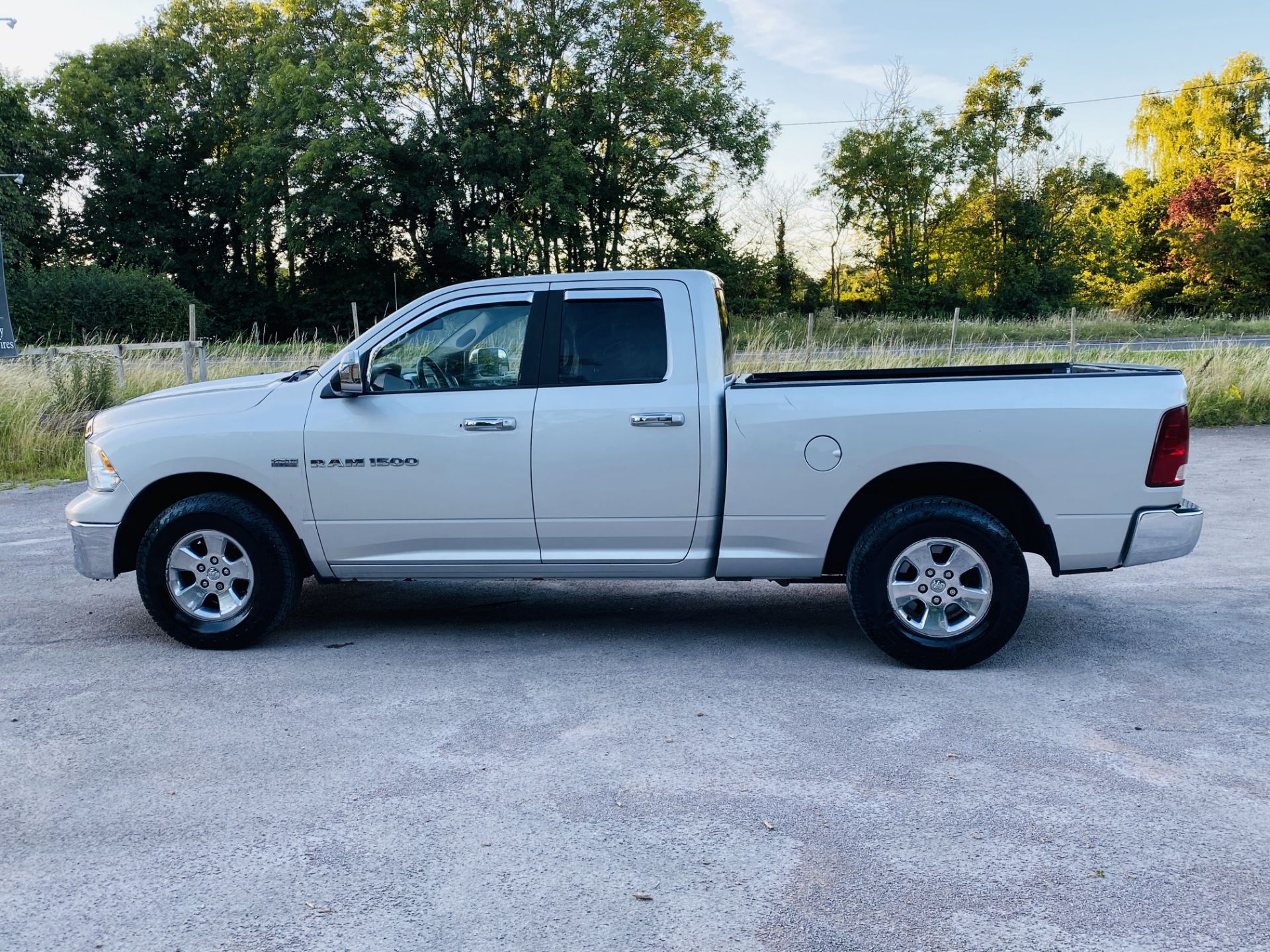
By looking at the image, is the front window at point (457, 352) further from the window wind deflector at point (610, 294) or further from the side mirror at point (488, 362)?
the window wind deflector at point (610, 294)

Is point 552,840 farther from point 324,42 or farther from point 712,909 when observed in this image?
point 324,42

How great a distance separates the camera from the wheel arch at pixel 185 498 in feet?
19.4

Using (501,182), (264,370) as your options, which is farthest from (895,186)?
(264,370)

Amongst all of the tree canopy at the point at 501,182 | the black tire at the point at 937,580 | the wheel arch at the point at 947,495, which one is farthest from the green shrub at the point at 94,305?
the black tire at the point at 937,580

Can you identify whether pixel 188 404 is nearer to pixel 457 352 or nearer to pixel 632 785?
pixel 457 352

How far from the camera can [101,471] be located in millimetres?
5941

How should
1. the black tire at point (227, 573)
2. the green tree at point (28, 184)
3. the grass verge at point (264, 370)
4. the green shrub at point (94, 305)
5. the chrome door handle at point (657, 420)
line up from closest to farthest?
the chrome door handle at point (657, 420), the black tire at point (227, 573), the grass verge at point (264, 370), the green shrub at point (94, 305), the green tree at point (28, 184)

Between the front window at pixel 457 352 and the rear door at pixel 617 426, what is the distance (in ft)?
0.70

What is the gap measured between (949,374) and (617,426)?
205 cm

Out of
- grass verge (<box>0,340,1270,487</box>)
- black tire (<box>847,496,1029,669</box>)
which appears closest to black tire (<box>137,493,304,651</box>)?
black tire (<box>847,496,1029,669</box>)

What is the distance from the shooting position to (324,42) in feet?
152

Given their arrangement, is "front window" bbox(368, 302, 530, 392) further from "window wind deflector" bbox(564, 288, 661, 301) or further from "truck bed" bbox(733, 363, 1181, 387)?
"truck bed" bbox(733, 363, 1181, 387)

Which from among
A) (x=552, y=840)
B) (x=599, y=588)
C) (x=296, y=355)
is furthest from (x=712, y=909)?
(x=296, y=355)

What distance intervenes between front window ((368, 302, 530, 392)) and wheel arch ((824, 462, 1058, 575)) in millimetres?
1951
